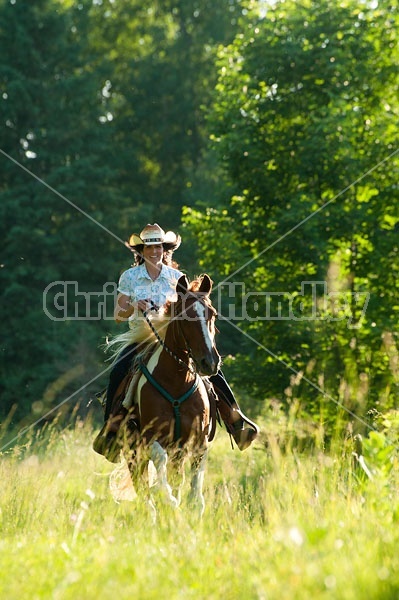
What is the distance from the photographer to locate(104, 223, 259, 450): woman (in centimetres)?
864

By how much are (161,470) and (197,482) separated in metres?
0.45

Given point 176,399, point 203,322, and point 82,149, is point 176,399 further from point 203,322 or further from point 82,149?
point 82,149

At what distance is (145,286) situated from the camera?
8.82 m

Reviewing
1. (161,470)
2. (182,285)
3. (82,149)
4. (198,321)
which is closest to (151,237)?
(182,285)

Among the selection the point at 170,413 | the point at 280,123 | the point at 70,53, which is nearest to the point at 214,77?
the point at 70,53

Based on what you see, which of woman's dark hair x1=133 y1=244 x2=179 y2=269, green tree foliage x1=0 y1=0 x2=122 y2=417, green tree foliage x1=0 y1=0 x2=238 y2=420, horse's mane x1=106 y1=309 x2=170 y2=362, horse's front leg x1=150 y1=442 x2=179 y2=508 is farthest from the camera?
green tree foliage x1=0 y1=0 x2=122 y2=417

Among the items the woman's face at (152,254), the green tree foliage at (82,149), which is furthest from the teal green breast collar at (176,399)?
the green tree foliage at (82,149)

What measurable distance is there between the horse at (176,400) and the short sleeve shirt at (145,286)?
0.61 meters

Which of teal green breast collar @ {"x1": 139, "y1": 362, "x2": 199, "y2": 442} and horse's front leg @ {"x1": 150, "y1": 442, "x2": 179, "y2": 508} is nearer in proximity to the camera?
horse's front leg @ {"x1": 150, "y1": 442, "x2": 179, "y2": 508}

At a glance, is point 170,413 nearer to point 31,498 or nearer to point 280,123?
point 31,498

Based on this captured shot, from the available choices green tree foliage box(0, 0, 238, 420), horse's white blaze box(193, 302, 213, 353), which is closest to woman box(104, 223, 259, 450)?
horse's white blaze box(193, 302, 213, 353)

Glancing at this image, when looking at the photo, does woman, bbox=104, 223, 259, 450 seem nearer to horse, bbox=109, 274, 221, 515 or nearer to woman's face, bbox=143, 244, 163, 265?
woman's face, bbox=143, 244, 163, 265

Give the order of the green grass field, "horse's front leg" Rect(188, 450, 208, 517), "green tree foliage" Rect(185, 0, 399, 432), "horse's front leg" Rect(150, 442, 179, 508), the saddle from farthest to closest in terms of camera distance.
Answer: "green tree foliage" Rect(185, 0, 399, 432), the saddle, "horse's front leg" Rect(188, 450, 208, 517), "horse's front leg" Rect(150, 442, 179, 508), the green grass field

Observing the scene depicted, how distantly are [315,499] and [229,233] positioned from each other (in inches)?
455
